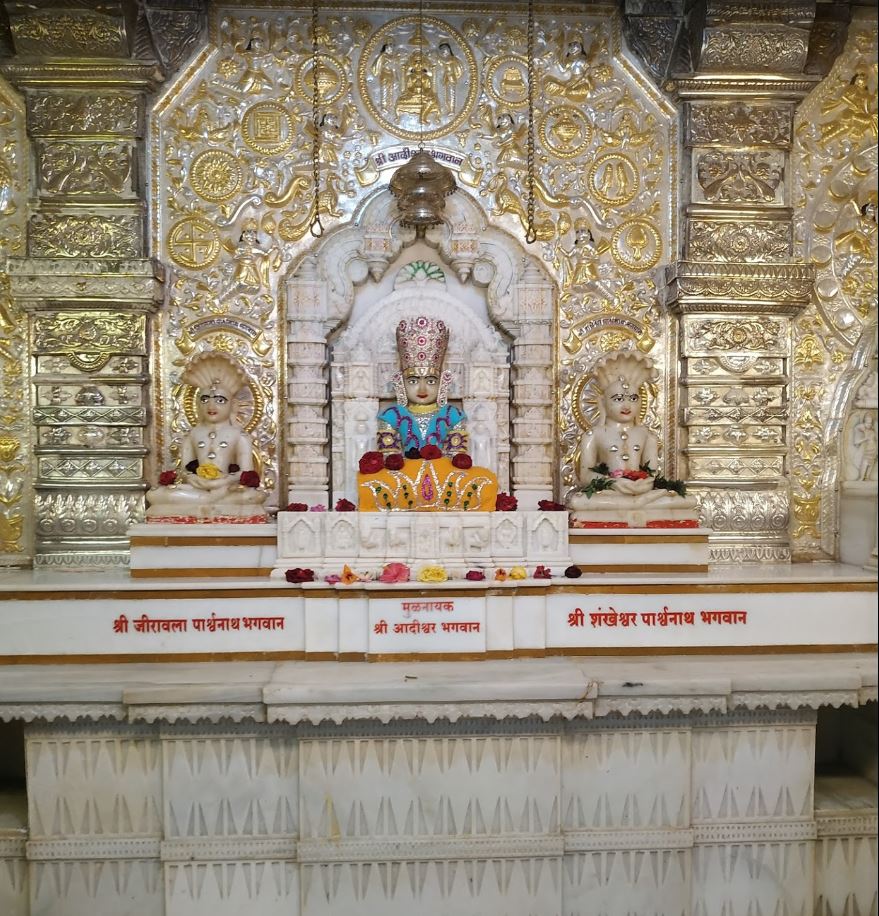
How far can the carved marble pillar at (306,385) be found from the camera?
6461mm

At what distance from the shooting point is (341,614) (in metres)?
4.50

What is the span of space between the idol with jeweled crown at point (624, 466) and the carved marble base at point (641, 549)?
0.83ft

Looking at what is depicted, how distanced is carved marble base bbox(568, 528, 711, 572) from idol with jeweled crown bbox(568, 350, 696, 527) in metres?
0.25

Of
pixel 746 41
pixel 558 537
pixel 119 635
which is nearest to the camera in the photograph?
pixel 119 635

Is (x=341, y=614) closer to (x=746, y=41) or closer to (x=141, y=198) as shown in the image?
(x=141, y=198)

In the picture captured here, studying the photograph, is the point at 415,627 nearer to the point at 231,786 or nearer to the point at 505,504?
the point at 505,504

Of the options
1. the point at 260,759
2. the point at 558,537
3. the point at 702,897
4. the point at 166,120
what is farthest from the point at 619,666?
the point at 166,120

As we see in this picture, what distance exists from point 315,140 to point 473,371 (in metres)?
2.41

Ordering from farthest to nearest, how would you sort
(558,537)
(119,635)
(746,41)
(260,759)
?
(746,41) → (558,537) → (119,635) → (260,759)

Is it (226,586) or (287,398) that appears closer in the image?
(226,586)

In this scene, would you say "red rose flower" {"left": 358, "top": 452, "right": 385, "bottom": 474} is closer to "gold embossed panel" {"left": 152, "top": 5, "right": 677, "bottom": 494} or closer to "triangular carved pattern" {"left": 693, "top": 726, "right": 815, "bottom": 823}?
"gold embossed panel" {"left": 152, "top": 5, "right": 677, "bottom": 494}

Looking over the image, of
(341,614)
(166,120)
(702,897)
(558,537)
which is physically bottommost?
(702,897)

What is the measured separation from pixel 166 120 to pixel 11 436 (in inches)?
119

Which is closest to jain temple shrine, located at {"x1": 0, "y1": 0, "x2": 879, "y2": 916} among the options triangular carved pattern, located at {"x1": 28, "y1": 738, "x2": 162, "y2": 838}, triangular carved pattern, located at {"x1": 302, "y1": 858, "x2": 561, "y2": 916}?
triangular carved pattern, located at {"x1": 302, "y1": 858, "x2": 561, "y2": 916}
